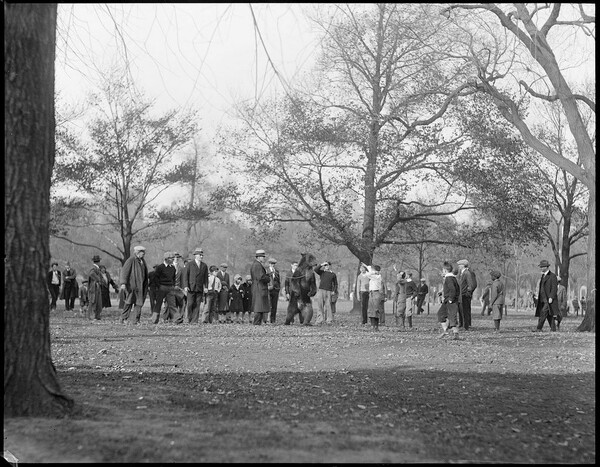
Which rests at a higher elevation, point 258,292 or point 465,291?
point 465,291

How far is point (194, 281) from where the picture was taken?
2012cm

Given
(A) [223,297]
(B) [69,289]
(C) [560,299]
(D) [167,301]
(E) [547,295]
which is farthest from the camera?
(B) [69,289]

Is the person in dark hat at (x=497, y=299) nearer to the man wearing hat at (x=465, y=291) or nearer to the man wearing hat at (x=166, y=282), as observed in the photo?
the man wearing hat at (x=465, y=291)

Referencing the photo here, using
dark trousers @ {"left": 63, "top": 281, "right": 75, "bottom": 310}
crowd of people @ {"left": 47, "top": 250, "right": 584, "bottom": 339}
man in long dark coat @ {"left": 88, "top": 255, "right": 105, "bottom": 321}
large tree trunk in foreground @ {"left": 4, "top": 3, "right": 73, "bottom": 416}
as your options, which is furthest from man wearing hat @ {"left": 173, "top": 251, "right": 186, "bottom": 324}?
large tree trunk in foreground @ {"left": 4, "top": 3, "right": 73, "bottom": 416}

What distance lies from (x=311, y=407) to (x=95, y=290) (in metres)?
15.9

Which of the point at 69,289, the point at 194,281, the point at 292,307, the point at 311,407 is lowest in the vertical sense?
the point at 311,407

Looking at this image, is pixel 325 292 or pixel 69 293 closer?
pixel 325 292

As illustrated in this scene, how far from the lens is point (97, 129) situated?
2794 cm

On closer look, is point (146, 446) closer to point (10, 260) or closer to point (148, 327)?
point (10, 260)

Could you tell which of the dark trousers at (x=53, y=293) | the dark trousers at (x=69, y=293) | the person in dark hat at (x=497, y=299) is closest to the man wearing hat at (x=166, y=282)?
the dark trousers at (x=53, y=293)

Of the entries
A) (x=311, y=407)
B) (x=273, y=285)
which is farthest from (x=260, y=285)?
(x=311, y=407)

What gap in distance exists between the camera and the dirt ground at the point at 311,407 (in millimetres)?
4676

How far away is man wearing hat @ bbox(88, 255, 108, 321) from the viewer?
20.7 m

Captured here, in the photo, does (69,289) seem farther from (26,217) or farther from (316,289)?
(26,217)
